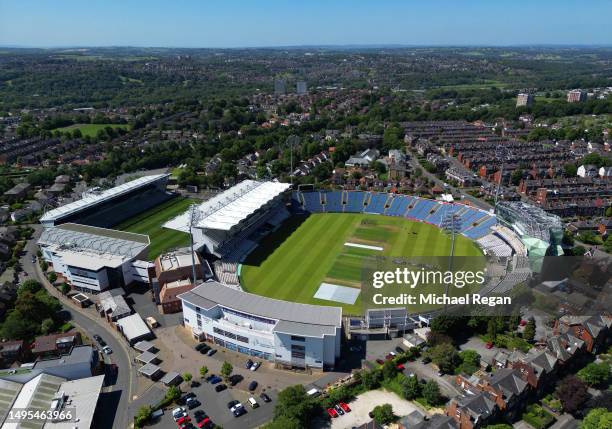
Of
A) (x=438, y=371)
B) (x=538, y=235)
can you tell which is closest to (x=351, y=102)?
(x=538, y=235)

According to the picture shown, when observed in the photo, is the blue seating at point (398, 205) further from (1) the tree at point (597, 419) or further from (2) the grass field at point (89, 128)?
(2) the grass field at point (89, 128)

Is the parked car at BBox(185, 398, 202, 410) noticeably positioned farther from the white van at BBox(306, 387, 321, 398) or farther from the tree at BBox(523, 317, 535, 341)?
the tree at BBox(523, 317, 535, 341)

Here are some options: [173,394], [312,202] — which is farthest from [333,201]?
[173,394]

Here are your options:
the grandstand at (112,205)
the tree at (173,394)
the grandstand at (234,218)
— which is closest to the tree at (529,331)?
the tree at (173,394)

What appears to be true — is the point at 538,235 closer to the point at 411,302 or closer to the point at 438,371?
the point at 411,302

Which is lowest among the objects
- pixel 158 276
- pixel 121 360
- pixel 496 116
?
pixel 121 360

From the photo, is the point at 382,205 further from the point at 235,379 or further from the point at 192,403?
the point at 192,403
